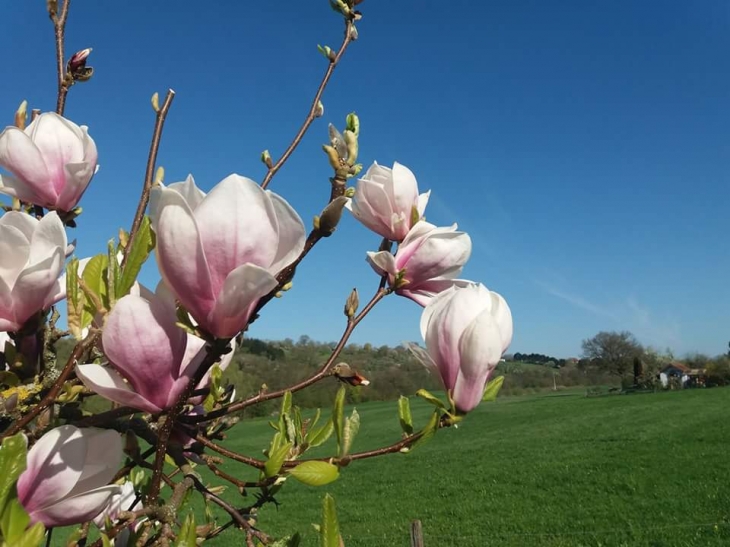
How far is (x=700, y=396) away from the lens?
70.4 ft

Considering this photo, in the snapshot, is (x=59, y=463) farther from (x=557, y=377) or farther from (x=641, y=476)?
(x=557, y=377)

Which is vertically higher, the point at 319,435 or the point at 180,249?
the point at 180,249

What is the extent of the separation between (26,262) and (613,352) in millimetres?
38821

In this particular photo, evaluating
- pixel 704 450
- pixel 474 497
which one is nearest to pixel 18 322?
pixel 474 497

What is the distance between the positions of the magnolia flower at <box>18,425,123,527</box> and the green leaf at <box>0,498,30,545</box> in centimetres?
5

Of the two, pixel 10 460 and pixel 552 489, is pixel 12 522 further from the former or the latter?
pixel 552 489

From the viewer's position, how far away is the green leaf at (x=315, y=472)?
0.43 m

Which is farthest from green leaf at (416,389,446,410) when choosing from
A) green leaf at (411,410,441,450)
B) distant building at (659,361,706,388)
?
distant building at (659,361,706,388)

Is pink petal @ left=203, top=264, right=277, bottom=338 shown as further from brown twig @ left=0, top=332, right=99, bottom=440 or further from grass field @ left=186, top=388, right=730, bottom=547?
grass field @ left=186, top=388, right=730, bottom=547

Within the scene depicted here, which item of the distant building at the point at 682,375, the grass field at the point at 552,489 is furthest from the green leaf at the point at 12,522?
the distant building at the point at 682,375

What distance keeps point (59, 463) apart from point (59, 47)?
1.61 ft

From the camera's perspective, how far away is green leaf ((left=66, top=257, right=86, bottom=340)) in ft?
1.48

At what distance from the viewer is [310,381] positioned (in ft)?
1.90

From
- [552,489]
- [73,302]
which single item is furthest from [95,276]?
[552,489]
